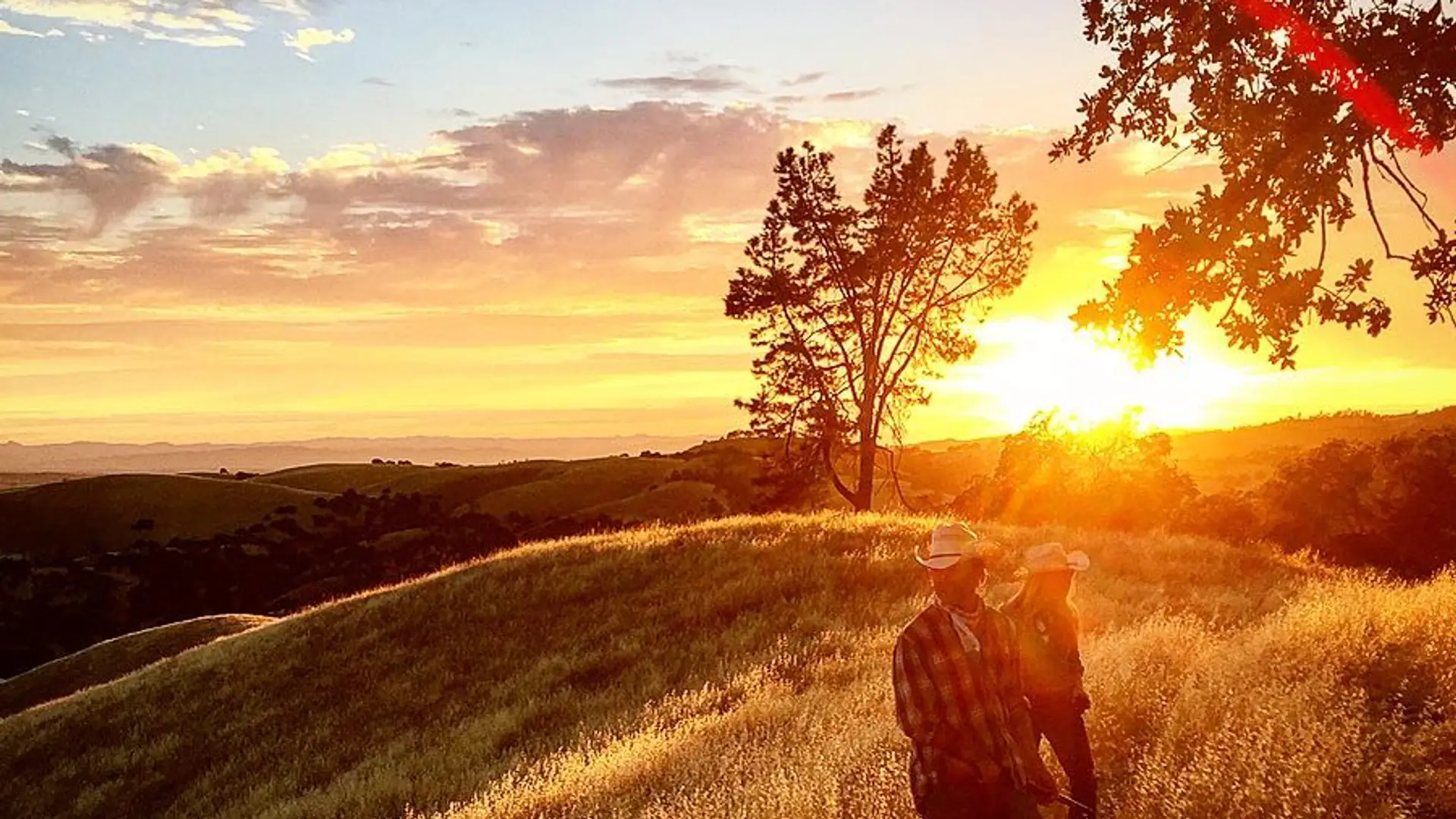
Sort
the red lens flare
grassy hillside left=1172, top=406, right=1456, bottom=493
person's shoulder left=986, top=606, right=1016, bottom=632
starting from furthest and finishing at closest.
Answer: grassy hillside left=1172, top=406, right=1456, bottom=493 → the red lens flare → person's shoulder left=986, top=606, right=1016, bottom=632

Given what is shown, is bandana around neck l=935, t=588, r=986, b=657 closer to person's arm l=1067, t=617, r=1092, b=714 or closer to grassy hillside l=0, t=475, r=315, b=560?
person's arm l=1067, t=617, r=1092, b=714

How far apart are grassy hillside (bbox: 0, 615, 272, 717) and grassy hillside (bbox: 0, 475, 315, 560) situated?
158ft

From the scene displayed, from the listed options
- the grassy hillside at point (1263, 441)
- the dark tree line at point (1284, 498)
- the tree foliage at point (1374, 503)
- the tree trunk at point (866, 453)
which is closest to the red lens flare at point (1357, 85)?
the dark tree line at point (1284, 498)

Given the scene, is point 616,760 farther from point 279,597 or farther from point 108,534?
point 108,534

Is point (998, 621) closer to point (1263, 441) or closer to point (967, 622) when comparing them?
point (967, 622)

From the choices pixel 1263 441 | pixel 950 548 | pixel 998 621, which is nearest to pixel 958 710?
pixel 998 621

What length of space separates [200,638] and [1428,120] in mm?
39135

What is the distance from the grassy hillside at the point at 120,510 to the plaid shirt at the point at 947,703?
9166cm

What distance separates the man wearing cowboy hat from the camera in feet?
19.2

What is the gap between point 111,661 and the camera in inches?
1597

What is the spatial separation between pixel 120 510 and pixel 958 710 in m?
101

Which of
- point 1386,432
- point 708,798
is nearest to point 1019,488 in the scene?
point 708,798

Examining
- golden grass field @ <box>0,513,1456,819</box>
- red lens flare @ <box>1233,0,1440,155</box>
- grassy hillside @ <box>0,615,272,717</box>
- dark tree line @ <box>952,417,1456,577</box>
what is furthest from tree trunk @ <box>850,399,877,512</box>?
red lens flare @ <box>1233,0,1440,155</box>

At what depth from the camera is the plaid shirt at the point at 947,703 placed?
586 centimetres
